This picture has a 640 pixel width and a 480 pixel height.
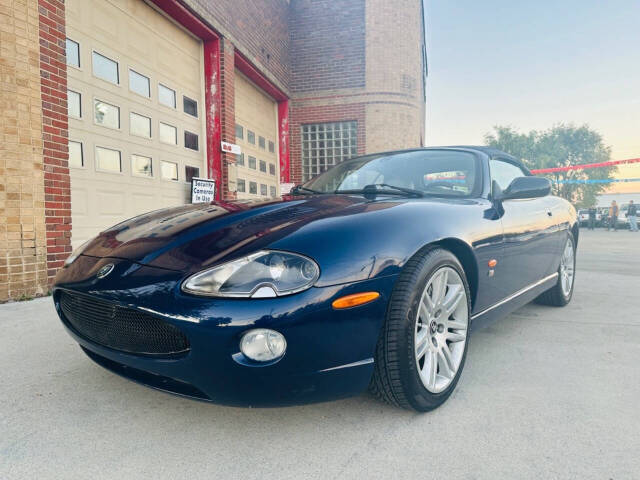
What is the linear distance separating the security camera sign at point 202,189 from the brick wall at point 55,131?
8.55 ft

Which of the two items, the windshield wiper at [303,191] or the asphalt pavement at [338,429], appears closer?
the asphalt pavement at [338,429]

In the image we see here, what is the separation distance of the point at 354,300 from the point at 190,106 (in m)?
6.65

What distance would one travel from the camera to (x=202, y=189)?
7199mm

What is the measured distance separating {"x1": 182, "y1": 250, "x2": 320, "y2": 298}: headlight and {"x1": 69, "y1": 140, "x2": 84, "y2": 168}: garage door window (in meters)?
4.24

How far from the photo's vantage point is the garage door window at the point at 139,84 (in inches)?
232

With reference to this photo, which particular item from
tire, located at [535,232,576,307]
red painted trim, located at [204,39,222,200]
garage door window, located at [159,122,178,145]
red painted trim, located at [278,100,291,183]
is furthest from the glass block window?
tire, located at [535,232,576,307]

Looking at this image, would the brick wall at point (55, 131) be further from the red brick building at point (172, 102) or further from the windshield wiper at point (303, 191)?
the windshield wiper at point (303, 191)

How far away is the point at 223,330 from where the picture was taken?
1401mm

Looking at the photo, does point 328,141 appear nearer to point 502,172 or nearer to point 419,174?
point 502,172

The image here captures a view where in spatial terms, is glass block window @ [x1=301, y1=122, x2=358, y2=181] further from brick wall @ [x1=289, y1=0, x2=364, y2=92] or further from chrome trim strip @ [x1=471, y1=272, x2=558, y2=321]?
chrome trim strip @ [x1=471, y1=272, x2=558, y2=321]

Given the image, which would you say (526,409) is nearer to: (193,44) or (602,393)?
(602,393)

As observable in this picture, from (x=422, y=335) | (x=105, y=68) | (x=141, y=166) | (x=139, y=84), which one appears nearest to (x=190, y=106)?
(x=139, y=84)

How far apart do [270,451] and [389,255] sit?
83 centimetres

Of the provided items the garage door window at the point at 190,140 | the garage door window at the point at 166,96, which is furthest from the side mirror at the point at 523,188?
the garage door window at the point at 190,140
